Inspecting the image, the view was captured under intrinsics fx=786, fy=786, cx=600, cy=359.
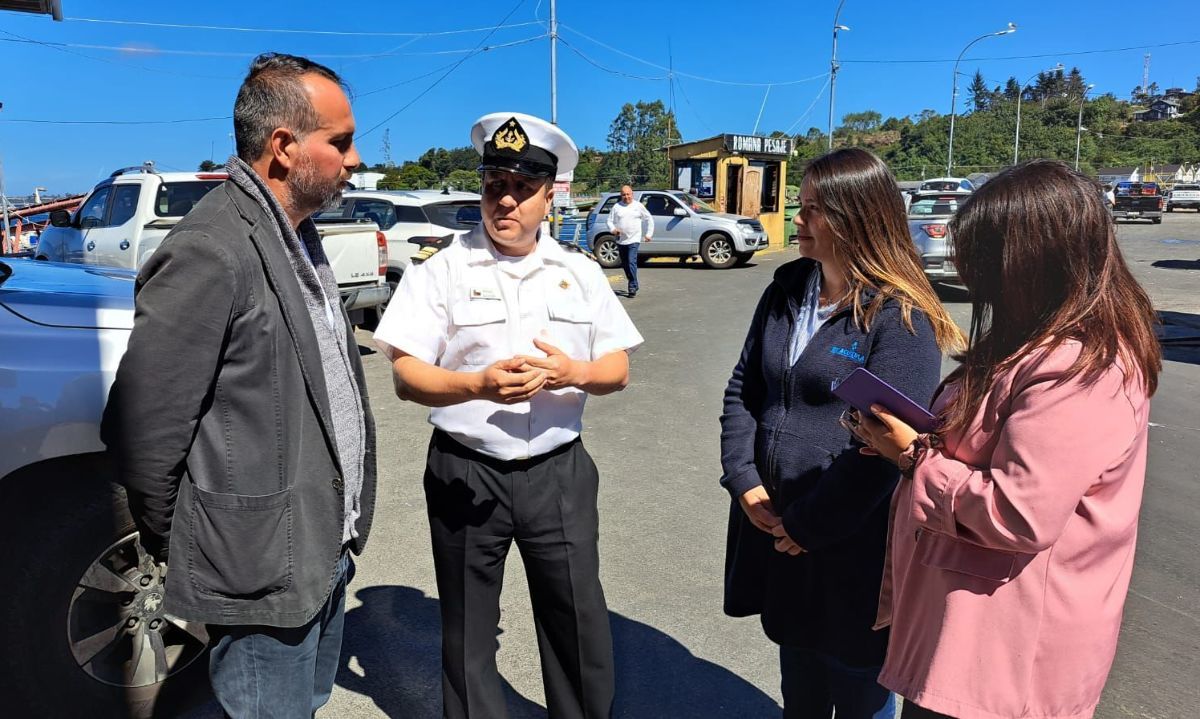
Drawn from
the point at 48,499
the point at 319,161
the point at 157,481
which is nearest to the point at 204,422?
the point at 157,481

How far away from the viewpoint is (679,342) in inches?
377

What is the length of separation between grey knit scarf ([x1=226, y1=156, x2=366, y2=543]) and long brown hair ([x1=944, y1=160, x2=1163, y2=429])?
1378mm

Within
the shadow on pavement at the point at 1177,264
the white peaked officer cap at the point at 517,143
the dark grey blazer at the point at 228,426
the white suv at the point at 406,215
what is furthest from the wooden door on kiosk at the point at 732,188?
the dark grey blazer at the point at 228,426

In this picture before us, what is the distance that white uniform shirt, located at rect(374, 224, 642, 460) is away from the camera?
2123 mm

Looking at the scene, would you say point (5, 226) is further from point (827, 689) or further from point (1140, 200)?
point (1140, 200)

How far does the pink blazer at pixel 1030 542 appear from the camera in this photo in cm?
137

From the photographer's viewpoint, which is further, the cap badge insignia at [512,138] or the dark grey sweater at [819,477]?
the cap badge insignia at [512,138]

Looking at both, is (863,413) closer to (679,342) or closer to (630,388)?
(630,388)

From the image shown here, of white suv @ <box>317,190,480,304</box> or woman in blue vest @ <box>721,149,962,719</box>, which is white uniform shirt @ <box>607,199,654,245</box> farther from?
woman in blue vest @ <box>721,149,962,719</box>

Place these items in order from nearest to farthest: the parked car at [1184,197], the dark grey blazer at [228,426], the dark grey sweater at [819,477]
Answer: the dark grey blazer at [228,426]
the dark grey sweater at [819,477]
the parked car at [1184,197]

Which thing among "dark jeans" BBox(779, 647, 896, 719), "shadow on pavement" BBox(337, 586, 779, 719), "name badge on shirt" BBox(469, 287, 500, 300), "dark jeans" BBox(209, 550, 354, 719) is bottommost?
"shadow on pavement" BBox(337, 586, 779, 719)

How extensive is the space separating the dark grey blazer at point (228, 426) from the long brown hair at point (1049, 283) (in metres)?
1.39

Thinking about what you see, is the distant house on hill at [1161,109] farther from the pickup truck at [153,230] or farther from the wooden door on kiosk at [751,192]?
the pickup truck at [153,230]

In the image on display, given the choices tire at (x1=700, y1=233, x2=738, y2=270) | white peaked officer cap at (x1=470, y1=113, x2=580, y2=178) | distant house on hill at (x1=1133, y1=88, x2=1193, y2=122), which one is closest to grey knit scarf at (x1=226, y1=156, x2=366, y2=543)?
white peaked officer cap at (x1=470, y1=113, x2=580, y2=178)
